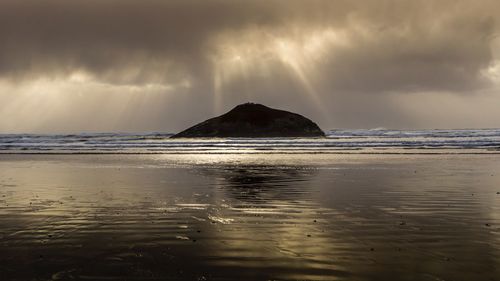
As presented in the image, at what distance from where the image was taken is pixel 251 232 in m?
11.3

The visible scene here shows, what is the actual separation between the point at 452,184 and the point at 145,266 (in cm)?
1776

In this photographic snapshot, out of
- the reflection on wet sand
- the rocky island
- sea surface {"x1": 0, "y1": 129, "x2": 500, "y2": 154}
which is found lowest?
the reflection on wet sand

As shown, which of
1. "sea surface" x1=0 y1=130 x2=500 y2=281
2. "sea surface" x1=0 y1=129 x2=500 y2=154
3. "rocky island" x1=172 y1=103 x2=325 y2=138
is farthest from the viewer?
"rocky island" x1=172 y1=103 x2=325 y2=138

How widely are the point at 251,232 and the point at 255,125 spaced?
14303cm

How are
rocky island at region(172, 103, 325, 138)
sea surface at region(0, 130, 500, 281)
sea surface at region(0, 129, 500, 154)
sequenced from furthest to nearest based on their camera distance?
rocky island at region(172, 103, 325, 138) → sea surface at region(0, 129, 500, 154) → sea surface at region(0, 130, 500, 281)

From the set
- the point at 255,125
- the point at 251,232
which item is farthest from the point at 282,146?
the point at 255,125

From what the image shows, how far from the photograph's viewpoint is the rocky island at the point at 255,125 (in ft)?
487

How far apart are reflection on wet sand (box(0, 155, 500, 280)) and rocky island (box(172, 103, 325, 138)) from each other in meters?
126

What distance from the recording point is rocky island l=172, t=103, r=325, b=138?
5842 inches

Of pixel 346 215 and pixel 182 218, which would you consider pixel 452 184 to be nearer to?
pixel 346 215

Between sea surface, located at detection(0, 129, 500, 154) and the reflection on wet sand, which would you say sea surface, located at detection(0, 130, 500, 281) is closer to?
the reflection on wet sand

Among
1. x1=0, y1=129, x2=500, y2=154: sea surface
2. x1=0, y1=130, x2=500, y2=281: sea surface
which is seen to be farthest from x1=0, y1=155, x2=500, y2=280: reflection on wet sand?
x1=0, y1=129, x2=500, y2=154: sea surface

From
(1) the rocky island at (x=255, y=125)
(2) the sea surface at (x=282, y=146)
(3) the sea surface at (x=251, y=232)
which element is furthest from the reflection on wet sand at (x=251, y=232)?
(1) the rocky island at (x=255, y=125)

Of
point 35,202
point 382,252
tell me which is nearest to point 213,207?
point 35,202
